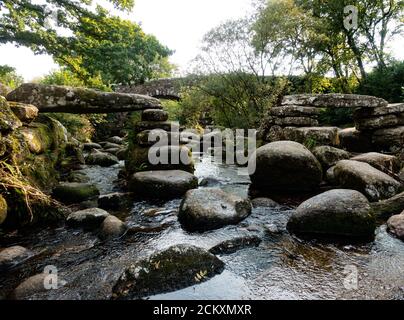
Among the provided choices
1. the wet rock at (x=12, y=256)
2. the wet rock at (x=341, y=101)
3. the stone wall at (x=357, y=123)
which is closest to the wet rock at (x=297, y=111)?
the stone wall at (x=357, y=123)

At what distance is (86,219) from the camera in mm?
4262

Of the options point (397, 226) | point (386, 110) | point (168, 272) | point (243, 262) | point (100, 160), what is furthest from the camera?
point (100, 160)

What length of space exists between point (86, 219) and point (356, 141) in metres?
8.29

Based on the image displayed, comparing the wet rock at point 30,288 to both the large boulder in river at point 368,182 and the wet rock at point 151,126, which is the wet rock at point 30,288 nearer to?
the large boulder in river at point 368,182

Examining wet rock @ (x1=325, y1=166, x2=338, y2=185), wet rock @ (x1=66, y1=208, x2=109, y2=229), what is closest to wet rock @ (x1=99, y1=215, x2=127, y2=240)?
wet rock @ (x1=66, y1=208, x2=109, y2=229)

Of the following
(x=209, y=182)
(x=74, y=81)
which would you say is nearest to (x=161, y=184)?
(x=209, y=182)

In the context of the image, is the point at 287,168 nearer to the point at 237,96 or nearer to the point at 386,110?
the point at 386,110

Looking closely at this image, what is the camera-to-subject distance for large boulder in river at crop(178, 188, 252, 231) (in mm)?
4094

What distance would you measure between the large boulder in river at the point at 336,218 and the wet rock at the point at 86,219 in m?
2.96

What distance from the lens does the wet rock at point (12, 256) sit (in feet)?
10.1

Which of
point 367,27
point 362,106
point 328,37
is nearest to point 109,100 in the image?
point 362,106

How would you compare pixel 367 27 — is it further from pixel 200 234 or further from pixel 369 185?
pixel 200 234

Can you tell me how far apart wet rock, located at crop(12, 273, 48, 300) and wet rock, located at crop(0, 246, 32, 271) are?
0.56 metres
